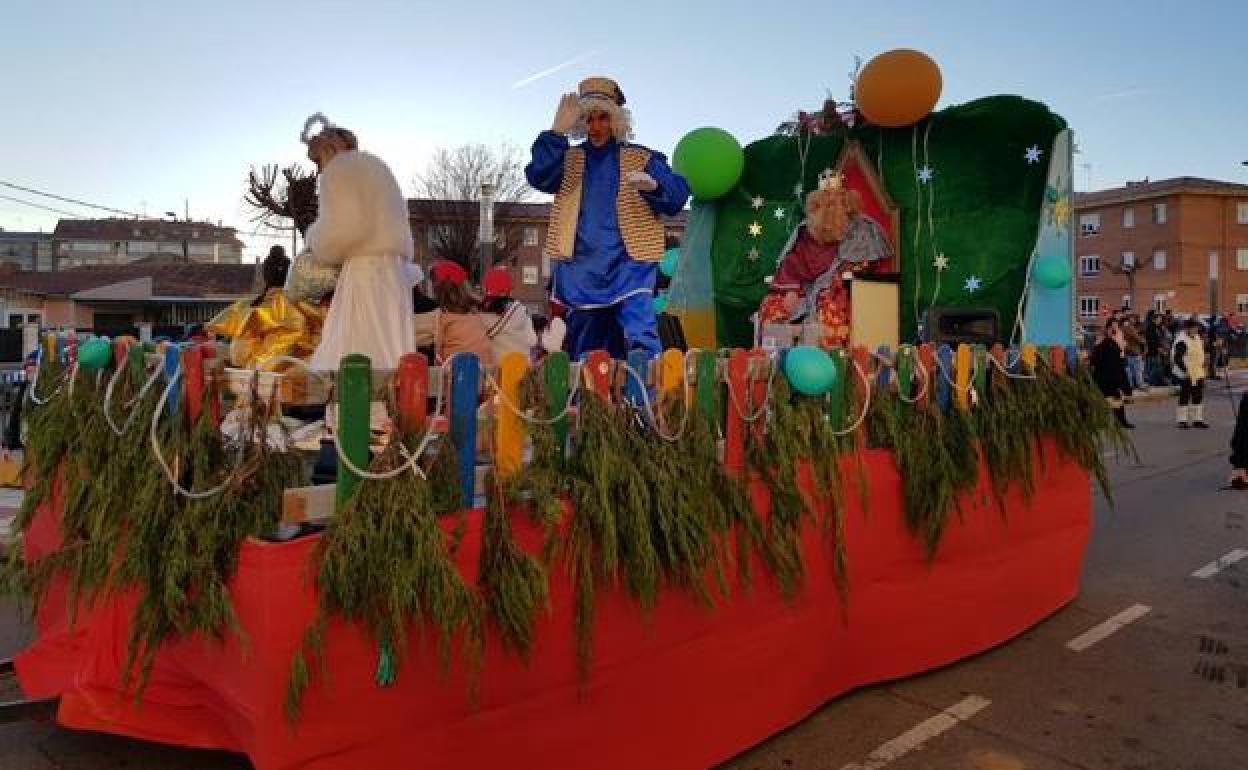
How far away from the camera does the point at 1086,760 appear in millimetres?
3389

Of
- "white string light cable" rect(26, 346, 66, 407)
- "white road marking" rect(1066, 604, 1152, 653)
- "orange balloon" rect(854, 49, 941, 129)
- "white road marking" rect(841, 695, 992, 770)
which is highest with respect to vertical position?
"orange balloon" rect(854, 49, 941, 129)

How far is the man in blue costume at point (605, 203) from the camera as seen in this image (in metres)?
4.91

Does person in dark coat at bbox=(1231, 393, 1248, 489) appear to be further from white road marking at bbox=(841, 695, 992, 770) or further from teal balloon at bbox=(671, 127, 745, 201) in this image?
white road marking at bbox=(841, 695, 992, 770)

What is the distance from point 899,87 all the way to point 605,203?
2.61 metres

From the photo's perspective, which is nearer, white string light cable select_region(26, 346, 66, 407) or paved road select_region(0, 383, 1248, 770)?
white string light cable select_region(26, 346, 66, 407)

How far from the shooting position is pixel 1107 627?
497 cm

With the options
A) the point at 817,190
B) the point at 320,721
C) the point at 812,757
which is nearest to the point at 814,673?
the point at 812,757

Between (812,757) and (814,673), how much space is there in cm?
38

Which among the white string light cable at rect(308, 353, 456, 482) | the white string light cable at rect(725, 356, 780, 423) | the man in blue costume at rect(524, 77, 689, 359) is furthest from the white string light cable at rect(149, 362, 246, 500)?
the man in blue costume at rect(524, 77, 689, 359)

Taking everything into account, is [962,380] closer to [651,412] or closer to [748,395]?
[748,395]

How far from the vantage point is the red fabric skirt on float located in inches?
89.5

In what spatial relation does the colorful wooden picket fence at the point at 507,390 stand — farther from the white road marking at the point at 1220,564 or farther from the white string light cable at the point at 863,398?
the white road marking at the point at 1220,564

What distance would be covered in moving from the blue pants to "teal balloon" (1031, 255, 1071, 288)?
8.61ft

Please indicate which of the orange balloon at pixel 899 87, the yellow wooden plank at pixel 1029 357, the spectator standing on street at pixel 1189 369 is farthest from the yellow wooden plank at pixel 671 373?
the spectator standing on street at pixel 1189 369
